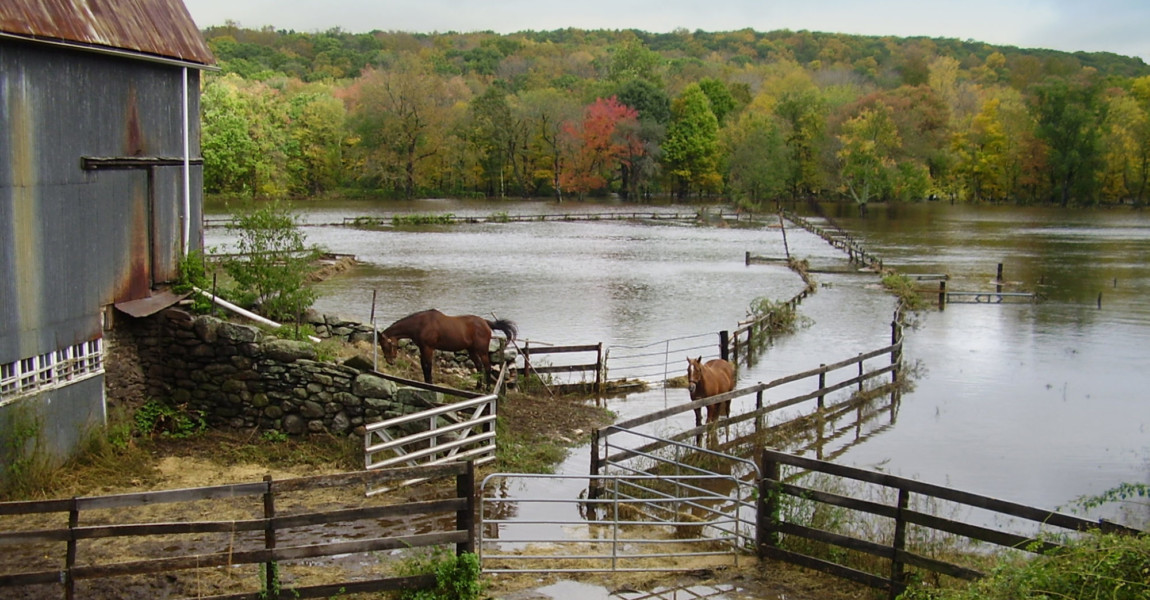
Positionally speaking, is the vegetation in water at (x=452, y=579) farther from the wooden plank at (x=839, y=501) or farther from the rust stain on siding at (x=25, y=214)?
the rust stain on siding at (x=25, y=214)

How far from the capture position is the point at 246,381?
1526cm

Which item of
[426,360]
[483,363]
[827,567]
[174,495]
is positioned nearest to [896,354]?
[483,363]

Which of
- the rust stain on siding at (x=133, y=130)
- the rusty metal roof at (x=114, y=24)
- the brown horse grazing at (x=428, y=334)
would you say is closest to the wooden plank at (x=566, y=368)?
the brown horse grazing at (x=428, y=334)

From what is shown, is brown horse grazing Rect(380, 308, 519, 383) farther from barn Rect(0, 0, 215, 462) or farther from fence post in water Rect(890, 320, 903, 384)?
fence post in water Rect(890, 320, 903, 384)

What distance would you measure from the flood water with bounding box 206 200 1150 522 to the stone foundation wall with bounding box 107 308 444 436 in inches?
118

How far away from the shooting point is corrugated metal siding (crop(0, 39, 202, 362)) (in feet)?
42.5

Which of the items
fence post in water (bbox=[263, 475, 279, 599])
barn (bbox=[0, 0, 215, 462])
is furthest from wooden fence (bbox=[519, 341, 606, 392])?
fence post in water (bbox=[263, 475, 279, 599])

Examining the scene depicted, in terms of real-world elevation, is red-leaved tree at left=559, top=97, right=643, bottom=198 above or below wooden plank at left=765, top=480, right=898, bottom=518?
above

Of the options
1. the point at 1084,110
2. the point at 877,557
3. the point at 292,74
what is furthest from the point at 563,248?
the point at 292,74

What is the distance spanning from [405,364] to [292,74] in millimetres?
119027

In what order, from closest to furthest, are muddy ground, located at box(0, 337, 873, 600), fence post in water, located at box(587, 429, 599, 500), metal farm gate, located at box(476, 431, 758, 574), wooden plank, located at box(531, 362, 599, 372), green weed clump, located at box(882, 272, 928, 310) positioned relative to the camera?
muddy ground, located at box(0, 337, 873, 600)
metal farm gate, located at box(476, 431, 758, 574)
fence post in water, located at box(587, 429, 599, 500)
wooden plank, located at box(531, 362, 599, 372)
green weed clump, located at box(882, 272, 928, 310)

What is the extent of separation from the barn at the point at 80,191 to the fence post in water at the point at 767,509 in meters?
8.98

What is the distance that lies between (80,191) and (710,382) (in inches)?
416

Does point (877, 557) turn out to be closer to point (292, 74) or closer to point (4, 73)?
point (4, 73)
